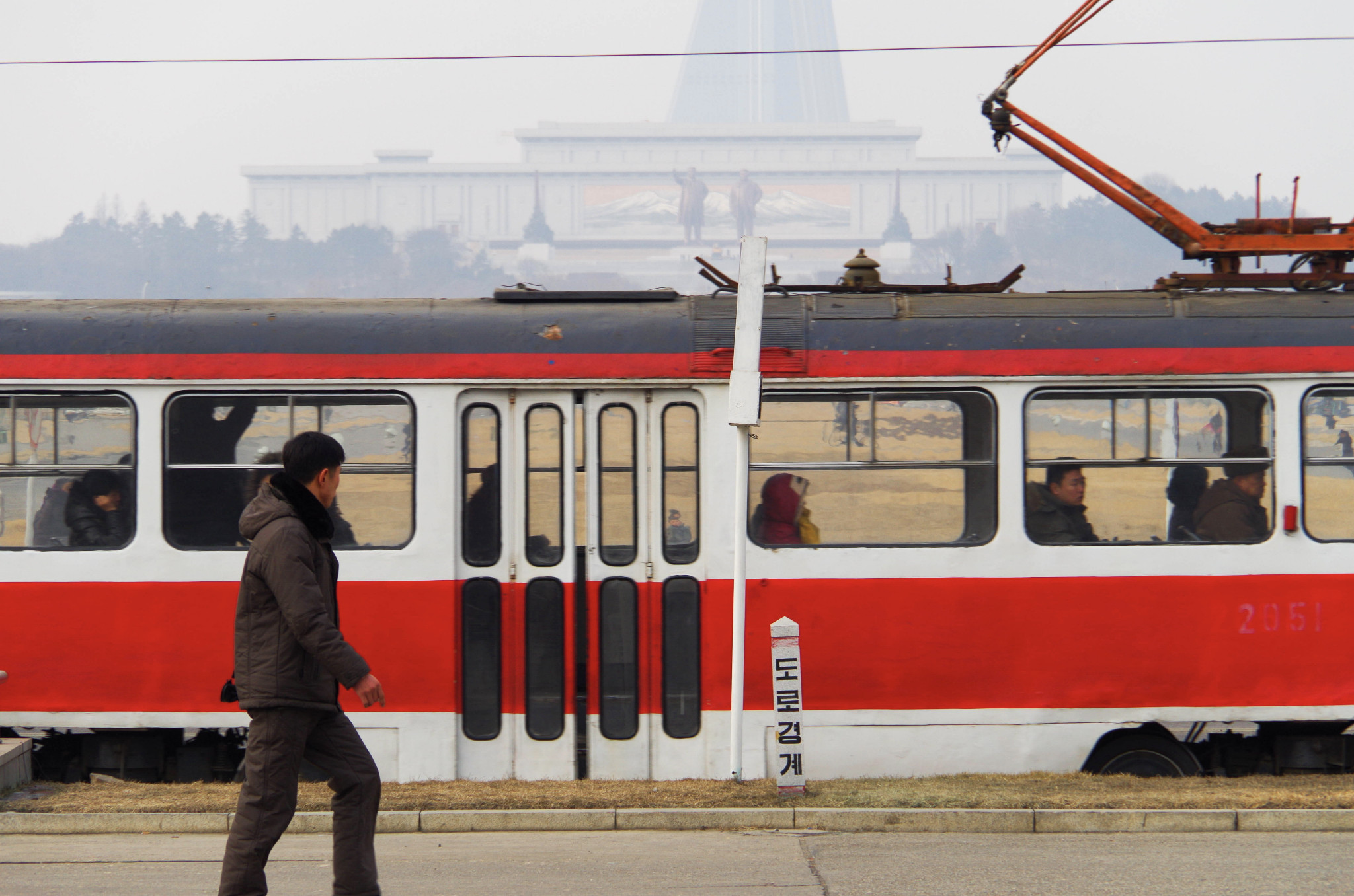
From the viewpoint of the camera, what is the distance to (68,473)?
7527 millimetres

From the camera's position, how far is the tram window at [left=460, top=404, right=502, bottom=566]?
7488 millimetres

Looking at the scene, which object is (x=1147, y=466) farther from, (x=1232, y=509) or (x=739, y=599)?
(x=739, y=599)

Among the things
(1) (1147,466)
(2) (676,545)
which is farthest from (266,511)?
(1) (1147,466)

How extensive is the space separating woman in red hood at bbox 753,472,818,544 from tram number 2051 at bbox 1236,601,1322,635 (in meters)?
2.38

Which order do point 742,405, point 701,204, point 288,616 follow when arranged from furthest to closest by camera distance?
point 701,204 → point 742,405 → point 288,616

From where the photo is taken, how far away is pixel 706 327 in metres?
7.58

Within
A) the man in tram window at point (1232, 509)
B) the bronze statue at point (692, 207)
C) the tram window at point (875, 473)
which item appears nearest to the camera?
the tram window at point (875, 473)

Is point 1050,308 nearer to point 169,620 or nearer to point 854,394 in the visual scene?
point 854,394

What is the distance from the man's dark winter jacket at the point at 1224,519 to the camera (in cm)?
752

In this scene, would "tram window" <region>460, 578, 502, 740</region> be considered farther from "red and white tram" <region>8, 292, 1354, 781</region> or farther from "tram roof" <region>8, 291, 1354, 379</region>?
"tram roof" <region>8, 291, 1354, 379</region>

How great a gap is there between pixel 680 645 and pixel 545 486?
3.72ft

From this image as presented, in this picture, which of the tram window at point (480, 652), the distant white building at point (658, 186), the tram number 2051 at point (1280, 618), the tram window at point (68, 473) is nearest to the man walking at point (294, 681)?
the tram window at point (480, 652)

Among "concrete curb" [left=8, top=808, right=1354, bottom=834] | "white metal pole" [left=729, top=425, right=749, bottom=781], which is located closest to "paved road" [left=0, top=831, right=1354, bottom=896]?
"concrete curb" [left=8, top=808, right=1354, bottom=834]

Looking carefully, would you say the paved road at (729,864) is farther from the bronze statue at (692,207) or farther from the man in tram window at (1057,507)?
the bronze statue at (692,207)
